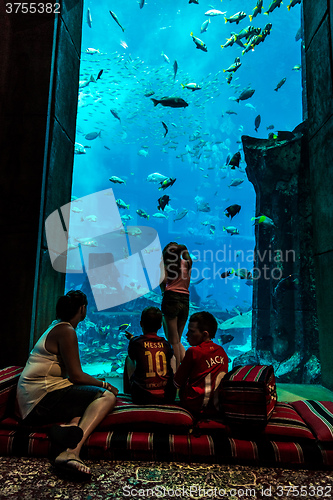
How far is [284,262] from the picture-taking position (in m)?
9.73

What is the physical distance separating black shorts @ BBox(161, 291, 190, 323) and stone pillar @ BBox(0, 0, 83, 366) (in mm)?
1583

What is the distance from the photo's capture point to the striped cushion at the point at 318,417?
7.06ft

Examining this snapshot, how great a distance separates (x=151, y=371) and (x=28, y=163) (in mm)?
2989

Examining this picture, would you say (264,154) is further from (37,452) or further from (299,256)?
(37,452)

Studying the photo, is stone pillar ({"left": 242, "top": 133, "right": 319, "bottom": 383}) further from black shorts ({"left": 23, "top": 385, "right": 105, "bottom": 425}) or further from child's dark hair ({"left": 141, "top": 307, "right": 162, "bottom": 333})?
black shorts ({"left": 23, "top": 385, "right": 105, "bottom": 425})

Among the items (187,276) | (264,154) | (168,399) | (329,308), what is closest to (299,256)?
(264,154)

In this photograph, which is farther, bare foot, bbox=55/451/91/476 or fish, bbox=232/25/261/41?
fish, bbox=232/25/261/41

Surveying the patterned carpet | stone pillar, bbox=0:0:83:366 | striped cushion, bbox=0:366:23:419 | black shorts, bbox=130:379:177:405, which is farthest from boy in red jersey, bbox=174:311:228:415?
stone pillar, bbox=0:0:83:366

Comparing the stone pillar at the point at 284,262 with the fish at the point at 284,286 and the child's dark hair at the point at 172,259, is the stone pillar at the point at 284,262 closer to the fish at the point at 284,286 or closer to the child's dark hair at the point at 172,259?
the fish at the point at 284,286

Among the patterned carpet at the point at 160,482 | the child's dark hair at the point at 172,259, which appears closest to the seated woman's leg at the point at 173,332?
the child's dark hair at the point at 172,259

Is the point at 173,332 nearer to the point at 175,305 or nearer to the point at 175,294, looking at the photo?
the point at 175,305

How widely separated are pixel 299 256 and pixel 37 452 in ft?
28.5

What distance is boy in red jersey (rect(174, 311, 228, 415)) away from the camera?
251cm

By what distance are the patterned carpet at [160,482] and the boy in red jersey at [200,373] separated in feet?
1.57
